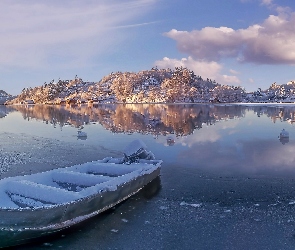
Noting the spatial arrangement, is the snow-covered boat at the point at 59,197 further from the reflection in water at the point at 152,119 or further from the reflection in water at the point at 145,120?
the reflection in water at the point at 152,119

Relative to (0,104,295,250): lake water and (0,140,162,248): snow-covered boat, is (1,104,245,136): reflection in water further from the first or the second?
(0,140,162,248): snow-covered boat

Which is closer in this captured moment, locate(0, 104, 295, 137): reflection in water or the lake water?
the lake water

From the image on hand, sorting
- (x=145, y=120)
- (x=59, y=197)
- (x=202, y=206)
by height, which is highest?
(x=145, y=120)

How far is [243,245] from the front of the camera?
30.2 ft

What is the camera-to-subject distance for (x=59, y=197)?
33.4 feet

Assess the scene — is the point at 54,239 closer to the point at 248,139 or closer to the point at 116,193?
the point at 116,193

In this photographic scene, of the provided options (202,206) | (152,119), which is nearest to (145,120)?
(152,119)

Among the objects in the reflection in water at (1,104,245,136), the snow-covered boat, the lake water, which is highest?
the reflection in water at (1,104,245,136)

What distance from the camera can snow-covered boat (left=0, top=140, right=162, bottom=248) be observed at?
889cm

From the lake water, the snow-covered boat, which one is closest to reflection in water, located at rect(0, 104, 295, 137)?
the lake water

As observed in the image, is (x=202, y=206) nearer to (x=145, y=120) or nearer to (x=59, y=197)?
A: (x=59, y=197)

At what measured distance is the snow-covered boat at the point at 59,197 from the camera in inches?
350

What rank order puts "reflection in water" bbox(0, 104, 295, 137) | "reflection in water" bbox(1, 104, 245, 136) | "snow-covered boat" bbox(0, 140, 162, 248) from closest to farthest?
"snow-covered boat" bbox(0, 140, 162, 248)
"reflection in water" bbox(1, 104, 245, 136)
"reflection in water" bbox(0, 104, 295, 137)

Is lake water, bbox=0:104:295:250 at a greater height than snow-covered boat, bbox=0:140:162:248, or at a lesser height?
lesser
